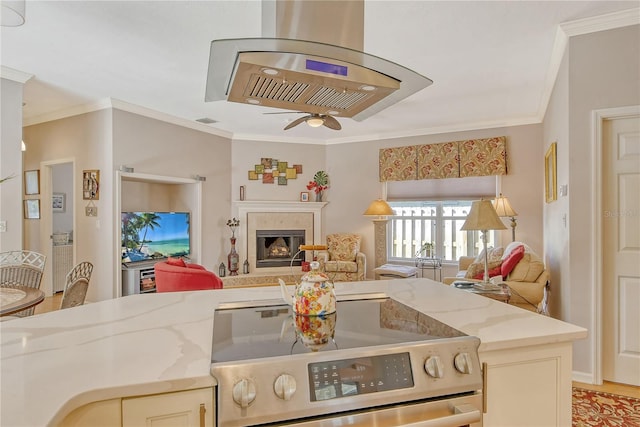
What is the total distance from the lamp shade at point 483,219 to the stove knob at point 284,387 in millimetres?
2573

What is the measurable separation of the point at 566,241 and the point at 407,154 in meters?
3.46

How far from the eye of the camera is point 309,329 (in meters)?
1.23

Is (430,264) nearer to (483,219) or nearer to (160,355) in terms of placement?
(483,219)

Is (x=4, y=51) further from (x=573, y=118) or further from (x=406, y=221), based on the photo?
(x=406, y=221)

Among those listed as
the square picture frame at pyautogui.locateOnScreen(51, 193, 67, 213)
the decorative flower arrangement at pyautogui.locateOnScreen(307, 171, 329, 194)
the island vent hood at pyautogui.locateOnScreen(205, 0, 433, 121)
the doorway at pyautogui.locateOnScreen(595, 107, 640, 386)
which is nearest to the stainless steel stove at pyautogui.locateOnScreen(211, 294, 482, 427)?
the island vent hood at pyautogui.locateOnScreen(205, 0, 433, 121)

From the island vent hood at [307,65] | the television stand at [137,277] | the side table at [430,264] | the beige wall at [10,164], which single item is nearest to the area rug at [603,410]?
the island vent hood at [307,65]

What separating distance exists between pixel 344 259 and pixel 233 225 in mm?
1987

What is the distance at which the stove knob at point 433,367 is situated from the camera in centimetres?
105

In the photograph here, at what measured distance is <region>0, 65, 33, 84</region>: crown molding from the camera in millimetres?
3557

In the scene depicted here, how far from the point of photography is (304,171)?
672cm

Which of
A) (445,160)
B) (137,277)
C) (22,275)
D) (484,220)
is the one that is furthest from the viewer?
(445,160)

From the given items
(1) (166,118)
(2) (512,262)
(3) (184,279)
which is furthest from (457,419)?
(1) (166,118)

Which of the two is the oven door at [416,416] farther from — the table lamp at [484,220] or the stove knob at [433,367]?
the table lamp at [484,220]

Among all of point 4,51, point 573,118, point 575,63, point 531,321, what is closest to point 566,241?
point 573,118
